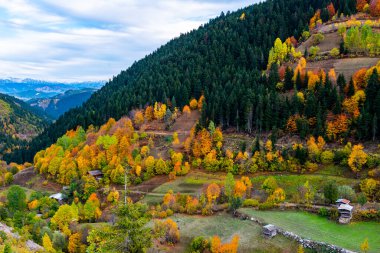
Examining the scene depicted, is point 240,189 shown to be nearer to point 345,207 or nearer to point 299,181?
point 299,181

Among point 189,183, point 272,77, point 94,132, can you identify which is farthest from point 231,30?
point 189,183

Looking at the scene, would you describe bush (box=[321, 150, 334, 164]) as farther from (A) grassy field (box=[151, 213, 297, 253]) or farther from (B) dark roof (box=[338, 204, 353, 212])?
(A) grassy field (box=[151, 213, 297, 253])

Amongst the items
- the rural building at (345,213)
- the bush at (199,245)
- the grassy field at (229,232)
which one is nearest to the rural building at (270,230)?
the grassy field at (229,232)

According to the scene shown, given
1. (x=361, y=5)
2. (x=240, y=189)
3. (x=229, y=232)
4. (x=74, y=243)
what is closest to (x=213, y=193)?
(x=240, y=189)

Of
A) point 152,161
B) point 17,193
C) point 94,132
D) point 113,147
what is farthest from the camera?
point 94,132

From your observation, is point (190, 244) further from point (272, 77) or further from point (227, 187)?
point (272, 77)

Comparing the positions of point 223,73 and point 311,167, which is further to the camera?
point 223,73

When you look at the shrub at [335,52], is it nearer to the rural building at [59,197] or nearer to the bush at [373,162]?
the bush at [373,162]

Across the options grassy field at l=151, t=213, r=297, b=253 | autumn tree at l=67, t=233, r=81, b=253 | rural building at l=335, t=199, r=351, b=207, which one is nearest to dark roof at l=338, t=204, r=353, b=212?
rural building at l=335, t=199, r=351, b=207
